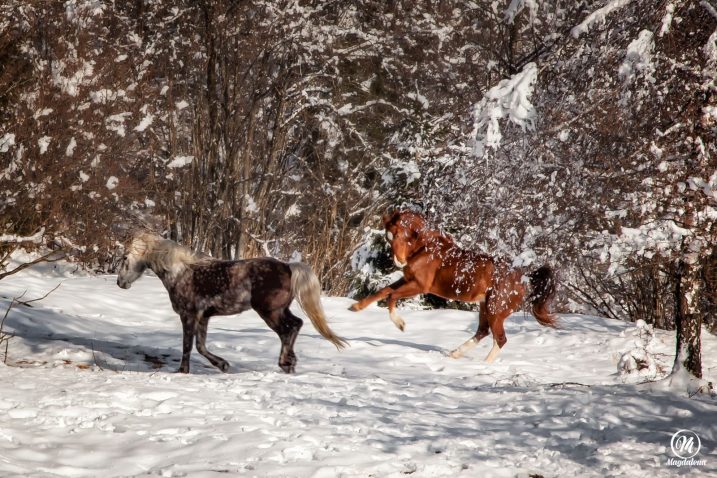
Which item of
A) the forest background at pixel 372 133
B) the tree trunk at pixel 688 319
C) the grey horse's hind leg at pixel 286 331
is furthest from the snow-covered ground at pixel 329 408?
the forest background at pixel 372 133

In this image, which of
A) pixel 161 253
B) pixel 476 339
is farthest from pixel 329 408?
pixel 476 339

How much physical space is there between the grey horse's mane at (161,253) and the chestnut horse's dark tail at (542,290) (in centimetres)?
359

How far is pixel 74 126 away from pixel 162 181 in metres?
6.14

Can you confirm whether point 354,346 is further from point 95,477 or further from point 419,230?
point 95,477

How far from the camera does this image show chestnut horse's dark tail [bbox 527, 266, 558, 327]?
27.6 feet

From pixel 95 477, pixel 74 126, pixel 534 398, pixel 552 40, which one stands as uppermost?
pixel 552 40

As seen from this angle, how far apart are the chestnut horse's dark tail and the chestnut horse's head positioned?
131 centimetres

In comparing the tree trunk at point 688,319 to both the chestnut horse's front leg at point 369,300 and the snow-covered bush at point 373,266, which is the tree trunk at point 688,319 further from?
the snow-covered bush at point 373,266

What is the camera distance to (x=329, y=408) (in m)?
5.82

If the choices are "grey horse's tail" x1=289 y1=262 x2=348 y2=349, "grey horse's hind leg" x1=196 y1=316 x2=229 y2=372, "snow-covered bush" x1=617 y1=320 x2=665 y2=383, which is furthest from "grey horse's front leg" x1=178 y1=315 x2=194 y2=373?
"snow-covered bush" x1=617 y1=320 x2=665 y2=383

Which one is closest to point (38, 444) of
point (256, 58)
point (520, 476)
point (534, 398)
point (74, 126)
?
point (520, 476)

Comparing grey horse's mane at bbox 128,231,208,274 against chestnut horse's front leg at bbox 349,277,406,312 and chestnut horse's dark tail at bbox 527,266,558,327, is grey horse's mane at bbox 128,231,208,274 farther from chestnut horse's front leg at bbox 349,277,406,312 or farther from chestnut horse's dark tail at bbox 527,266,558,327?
chestnut horse's dark tail at bbox 527,266,558,327

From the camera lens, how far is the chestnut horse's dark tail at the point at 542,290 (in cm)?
842

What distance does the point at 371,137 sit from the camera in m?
17.4
